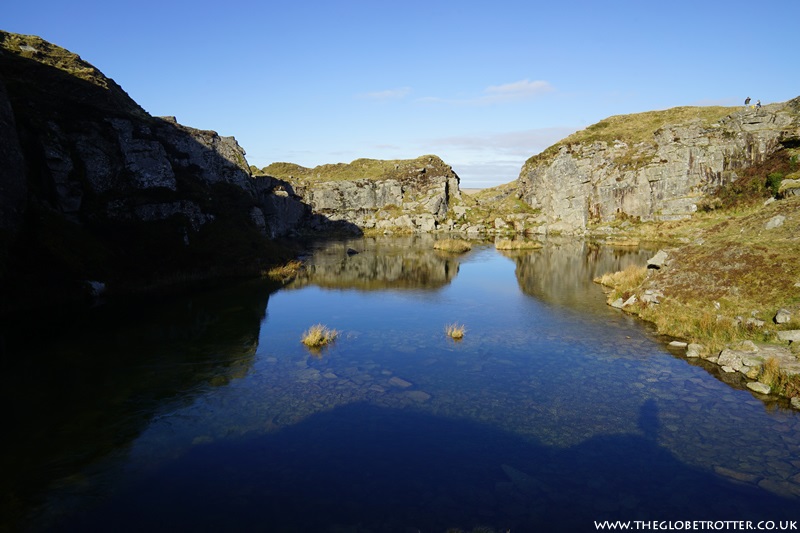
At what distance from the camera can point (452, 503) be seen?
12.4 metres

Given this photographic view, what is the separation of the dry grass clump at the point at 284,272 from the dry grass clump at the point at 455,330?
24883mm

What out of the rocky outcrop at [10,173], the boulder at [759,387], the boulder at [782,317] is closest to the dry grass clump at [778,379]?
the boulder at [759,387]

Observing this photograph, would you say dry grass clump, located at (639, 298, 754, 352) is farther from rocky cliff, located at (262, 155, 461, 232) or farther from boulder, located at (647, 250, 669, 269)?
rocky cliff, located at (262, 155, 461, 232)

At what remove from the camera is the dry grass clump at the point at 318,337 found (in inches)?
1053

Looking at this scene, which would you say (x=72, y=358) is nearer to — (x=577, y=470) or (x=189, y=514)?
(x=189, y=514)

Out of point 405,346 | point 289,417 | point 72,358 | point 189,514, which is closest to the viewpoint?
point 189,514

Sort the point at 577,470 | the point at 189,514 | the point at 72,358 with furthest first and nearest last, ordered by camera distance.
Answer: the point at 72,358
the point at 577,470
the point at 189,514

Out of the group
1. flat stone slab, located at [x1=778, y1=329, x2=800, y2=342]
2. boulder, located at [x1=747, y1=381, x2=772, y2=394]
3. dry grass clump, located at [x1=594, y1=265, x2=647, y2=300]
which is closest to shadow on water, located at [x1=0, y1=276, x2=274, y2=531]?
boulder, located at [x1=747, y1=381, x2=772, y2=394]

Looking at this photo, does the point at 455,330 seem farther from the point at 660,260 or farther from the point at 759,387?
the point at 660,260

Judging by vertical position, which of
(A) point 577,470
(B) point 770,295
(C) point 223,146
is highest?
(C) point 223,146

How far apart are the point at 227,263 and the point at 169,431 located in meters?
35.7

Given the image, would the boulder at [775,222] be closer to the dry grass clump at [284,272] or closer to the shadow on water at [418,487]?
the shadow on water at [418,487]

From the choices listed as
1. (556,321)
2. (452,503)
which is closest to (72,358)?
(452,503)

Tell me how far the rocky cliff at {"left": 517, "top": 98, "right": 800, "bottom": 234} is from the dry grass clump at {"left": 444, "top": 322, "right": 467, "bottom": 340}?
77853 mm
